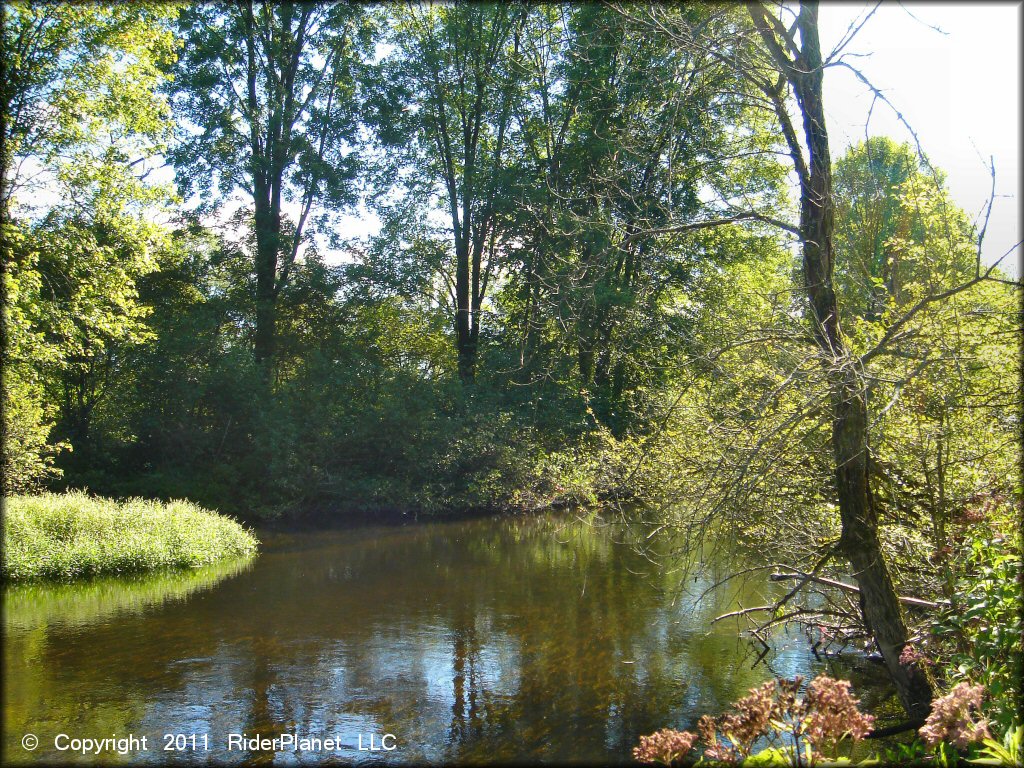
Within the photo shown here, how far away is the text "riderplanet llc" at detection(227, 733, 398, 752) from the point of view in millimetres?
6004

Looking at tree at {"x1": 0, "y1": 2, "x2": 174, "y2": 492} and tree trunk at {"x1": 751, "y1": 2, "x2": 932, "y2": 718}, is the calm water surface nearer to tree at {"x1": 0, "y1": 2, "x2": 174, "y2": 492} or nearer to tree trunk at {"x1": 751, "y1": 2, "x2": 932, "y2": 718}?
tree trunk at {"x1": 751, "y1": 2, "x2": 932, "y2": 718}

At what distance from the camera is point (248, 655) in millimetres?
8289

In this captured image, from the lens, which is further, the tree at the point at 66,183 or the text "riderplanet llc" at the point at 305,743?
the tree at the point at 66,183

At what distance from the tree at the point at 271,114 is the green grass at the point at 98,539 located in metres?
8.71

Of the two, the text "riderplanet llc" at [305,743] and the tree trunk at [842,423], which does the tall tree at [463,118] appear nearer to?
the text "riderplanet llc" at [305,743]

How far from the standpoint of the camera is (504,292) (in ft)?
73.5

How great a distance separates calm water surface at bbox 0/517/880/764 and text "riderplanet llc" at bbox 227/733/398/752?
54 mm

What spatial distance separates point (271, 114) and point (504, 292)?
8867 millimetres

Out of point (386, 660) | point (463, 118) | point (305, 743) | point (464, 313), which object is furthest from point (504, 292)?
point (305, 743)

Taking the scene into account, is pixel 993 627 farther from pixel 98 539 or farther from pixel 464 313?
pixel 464 313

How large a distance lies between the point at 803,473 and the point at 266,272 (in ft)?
65.9

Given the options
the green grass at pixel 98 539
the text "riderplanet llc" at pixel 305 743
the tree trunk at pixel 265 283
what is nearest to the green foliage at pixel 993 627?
the text "riderplanet llc" at pixel 305 743

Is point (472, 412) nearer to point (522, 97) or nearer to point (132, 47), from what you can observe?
point (522, 97)

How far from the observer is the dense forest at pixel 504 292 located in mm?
5379
